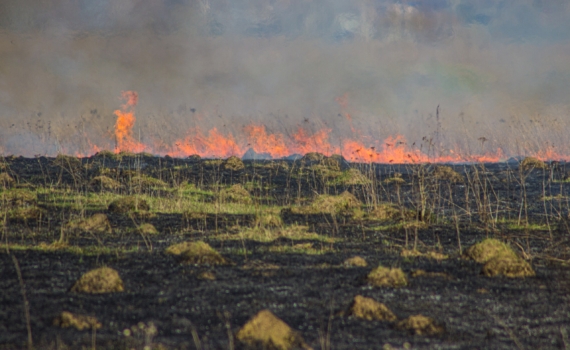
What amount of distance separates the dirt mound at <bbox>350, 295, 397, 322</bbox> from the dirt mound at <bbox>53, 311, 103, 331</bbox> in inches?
95.5

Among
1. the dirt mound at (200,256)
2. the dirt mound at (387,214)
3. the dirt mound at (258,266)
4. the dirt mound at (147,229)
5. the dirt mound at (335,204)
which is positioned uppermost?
the dirt mound at (335,204)

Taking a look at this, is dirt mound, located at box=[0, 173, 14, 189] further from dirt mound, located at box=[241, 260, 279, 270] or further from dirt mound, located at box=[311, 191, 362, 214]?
dirt mound, located at box=[241, 260, 279, 270]

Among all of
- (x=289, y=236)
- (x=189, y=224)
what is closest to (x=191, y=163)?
(x=189, y=224)

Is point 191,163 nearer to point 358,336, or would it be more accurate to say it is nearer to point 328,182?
point 328,182

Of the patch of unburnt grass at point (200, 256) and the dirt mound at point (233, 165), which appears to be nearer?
the patch of unburnt grass at point (200, 256)

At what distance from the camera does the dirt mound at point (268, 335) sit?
5.53m

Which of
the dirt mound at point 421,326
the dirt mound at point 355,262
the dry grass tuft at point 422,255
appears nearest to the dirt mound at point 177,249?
the dirt mound at point 355,262

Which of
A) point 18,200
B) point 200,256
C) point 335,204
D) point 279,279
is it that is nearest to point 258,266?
point 200,256

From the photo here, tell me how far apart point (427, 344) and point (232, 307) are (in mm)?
2116

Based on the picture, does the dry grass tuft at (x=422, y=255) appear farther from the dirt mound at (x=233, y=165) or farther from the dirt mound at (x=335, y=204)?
the dirt mound at (x=233, y=165)

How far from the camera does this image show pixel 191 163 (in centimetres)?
3256

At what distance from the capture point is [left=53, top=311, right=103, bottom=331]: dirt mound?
6035 millimetres

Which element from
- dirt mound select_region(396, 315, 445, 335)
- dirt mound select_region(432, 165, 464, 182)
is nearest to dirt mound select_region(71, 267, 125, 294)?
dirt mound select_region(396, 315, 445, 335)

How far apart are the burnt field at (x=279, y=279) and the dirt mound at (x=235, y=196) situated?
1.63 meters
